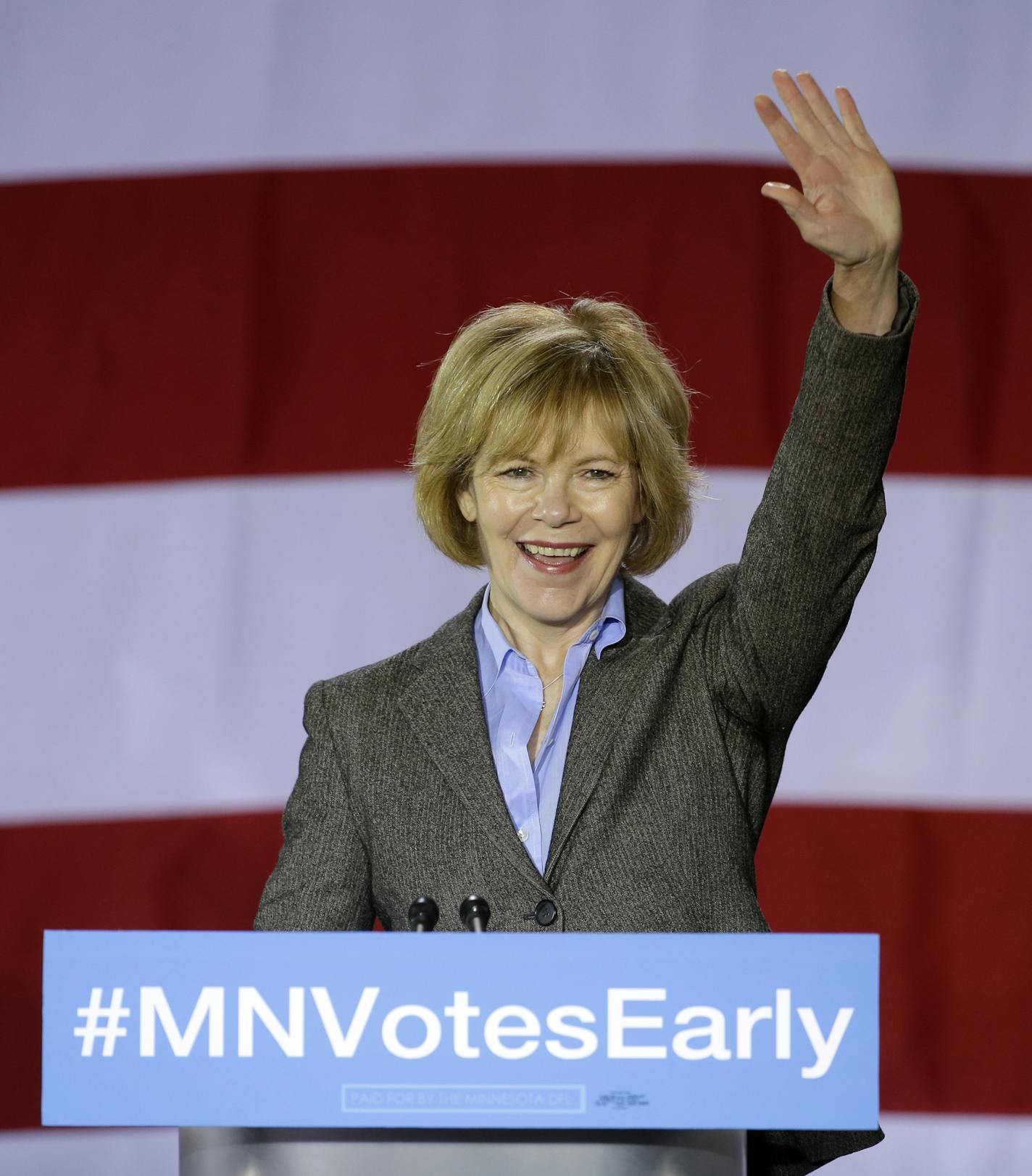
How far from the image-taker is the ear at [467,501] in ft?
4.79

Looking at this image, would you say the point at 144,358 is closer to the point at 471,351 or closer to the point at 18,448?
the point at 18,448

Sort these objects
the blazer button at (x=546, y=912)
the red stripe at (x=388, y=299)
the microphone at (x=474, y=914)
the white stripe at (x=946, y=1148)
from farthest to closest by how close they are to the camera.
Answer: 1. the red stripe at (x=388, y=299)
2. the white stripe at (x=946, y=1148)
3. the blazer button at (x=546, y=912)
4. the microphone at (x=474, y=914)

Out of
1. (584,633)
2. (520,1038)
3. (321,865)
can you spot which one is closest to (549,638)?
(584,633)

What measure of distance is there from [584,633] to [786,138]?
0.48 metres

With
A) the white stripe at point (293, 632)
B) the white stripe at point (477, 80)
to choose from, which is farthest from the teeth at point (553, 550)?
the white stripe at point (477, 80)

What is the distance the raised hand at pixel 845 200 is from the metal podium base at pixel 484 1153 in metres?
0.57

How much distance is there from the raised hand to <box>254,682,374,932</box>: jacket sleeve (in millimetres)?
586

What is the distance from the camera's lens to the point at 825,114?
44.2 inches

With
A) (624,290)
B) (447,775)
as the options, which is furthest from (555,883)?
(624,290)

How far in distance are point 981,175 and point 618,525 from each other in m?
1.28

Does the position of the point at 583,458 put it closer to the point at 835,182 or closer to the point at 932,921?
the point at 835,182

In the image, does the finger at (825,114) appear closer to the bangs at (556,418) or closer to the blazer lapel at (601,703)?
the bangs at (556,418)

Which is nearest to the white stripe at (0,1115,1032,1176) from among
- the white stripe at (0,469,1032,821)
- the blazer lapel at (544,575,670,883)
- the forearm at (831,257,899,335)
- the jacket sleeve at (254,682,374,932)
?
the white stripe at (0,469,1032,821)

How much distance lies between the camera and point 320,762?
1.39 meters
